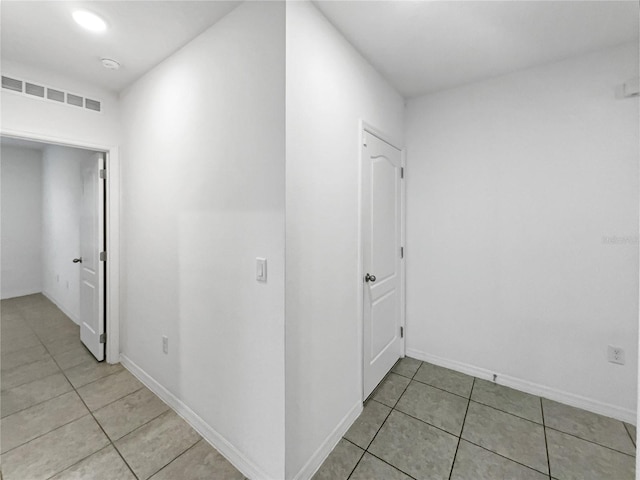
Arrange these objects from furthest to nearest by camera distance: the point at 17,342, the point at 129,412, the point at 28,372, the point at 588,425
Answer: the point at 17,342 → the point at 28,372 → the point at 129,412 → the point at 588,425

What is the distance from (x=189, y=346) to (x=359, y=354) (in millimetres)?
1187

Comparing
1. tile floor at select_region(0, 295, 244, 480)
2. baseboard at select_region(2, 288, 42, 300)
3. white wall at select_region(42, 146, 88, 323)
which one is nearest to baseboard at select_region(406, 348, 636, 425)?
tile floor at select_region(0, 295, 244, 480)

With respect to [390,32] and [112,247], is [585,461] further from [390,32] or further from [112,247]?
[112,247]

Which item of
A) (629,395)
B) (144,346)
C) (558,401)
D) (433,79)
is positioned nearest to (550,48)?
(433,79)

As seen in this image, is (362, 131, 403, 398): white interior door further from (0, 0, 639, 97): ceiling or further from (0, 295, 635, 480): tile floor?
(0, 0, 639, 97): ceiling

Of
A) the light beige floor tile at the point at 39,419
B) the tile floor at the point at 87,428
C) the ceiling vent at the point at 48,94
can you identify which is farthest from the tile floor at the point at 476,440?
the ceiling vent at the point at 48,94

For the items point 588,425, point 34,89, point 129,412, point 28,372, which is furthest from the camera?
point 28,372

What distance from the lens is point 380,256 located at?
2301mm

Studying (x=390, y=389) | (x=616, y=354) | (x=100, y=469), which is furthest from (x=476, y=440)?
(x=100, y=469)

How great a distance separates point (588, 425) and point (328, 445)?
5.84ft

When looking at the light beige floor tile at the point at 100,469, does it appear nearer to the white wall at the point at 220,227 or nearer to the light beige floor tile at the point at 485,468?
the white wall at the point at 220,227

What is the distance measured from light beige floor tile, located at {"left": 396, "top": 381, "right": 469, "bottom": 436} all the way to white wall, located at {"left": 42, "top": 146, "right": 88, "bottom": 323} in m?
4.29

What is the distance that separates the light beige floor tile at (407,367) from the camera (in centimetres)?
250

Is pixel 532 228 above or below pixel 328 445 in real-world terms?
above
